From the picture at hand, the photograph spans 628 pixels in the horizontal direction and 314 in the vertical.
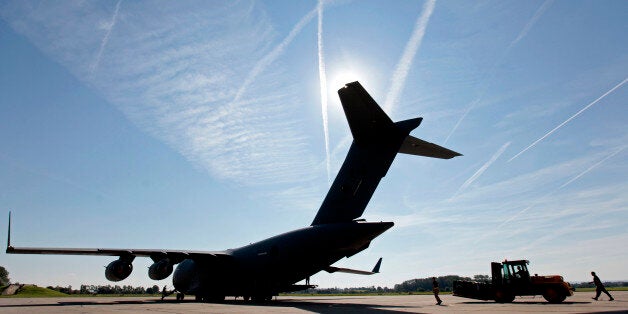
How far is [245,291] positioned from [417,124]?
11.6 metres

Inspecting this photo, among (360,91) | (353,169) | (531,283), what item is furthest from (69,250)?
(531,283)

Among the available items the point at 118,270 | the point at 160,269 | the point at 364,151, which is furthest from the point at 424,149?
the point at 118,270

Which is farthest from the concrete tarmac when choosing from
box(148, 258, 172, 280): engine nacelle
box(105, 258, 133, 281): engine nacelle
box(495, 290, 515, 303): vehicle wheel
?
box(148, 258, 172, 280): engine nacelle

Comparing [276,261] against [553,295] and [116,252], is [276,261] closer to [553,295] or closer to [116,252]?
[116,252]

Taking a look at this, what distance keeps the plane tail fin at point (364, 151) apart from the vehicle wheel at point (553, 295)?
6.58 m

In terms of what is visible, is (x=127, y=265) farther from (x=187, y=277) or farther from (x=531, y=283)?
(x=531, y=283)

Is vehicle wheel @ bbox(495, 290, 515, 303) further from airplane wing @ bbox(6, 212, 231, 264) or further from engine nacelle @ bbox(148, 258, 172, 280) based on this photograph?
engine nacelle @ bbox(148, 258, 172, 280)

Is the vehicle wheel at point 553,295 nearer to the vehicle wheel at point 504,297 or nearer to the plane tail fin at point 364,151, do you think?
the vehicle wheel at point 504,297

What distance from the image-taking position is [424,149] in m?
15.1

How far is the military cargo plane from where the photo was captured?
41.2ft

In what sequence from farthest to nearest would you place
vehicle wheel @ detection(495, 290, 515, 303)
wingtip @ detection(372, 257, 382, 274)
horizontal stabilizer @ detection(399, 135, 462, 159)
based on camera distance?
wingtip @ detection(372, 257, 382, 274), vehicle wheel @ detection(495, 290, 515, 303), horizontal stabilizer @ detection(399, 135, 462, 159)

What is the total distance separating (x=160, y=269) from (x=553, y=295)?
1681 cm

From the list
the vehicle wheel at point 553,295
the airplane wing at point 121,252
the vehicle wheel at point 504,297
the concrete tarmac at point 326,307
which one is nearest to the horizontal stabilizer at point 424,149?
the concrete tarmac at point 326,307

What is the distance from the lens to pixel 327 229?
14.4 meters
